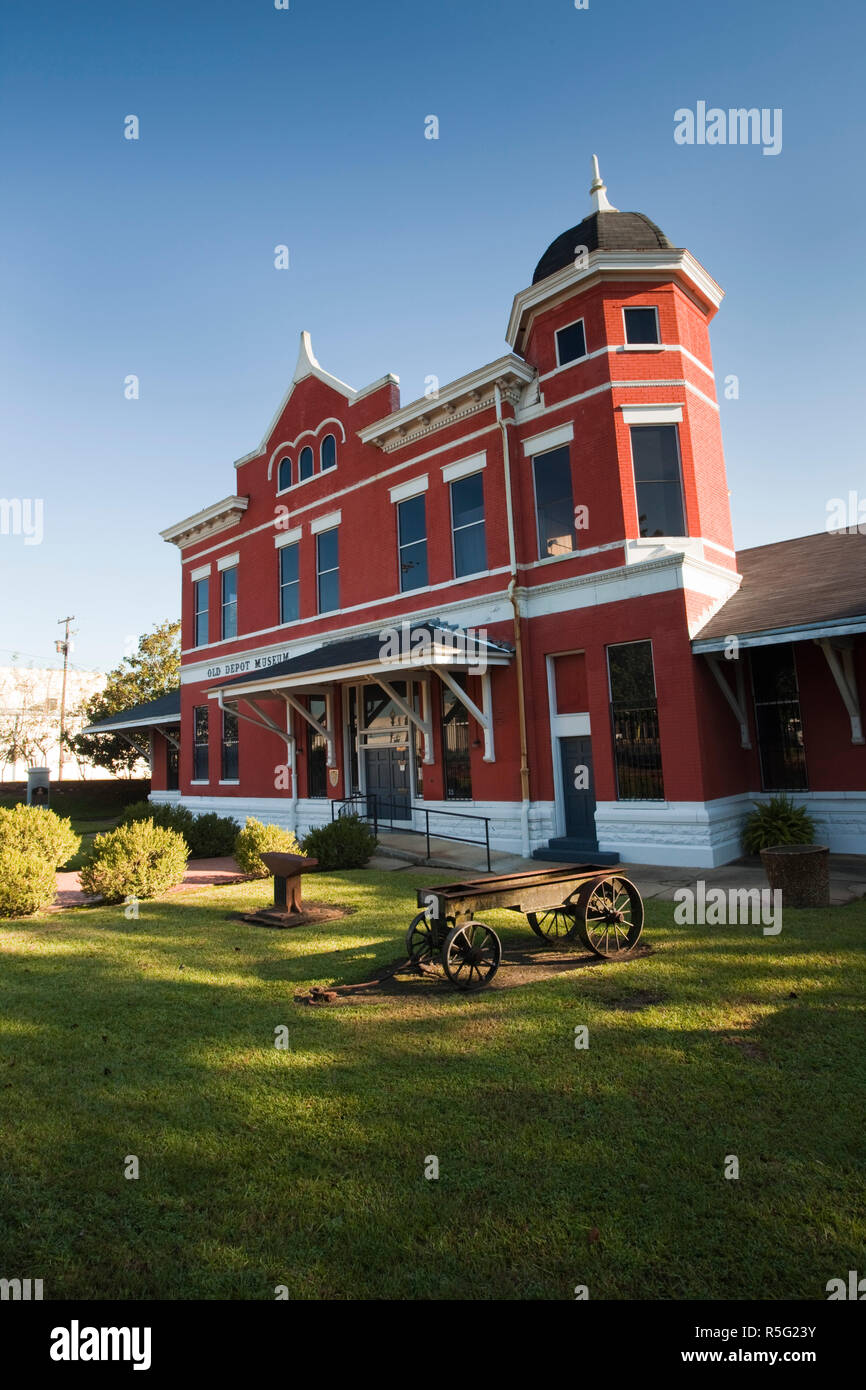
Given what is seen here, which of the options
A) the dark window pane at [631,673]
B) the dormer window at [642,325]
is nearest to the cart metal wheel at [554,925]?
the dark window pane at [631,673]

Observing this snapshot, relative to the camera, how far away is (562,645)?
15023 mm

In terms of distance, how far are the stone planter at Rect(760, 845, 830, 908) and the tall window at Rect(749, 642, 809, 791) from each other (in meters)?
4.62

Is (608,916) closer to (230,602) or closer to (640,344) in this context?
(640,344)

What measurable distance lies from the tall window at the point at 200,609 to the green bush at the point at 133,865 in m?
14.8

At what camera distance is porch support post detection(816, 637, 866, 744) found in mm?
12586

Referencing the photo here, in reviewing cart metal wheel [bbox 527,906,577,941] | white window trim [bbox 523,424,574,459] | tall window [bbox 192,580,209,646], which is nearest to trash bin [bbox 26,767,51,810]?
tall window [bbox 192,580,209,646]

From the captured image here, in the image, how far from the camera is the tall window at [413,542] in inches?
704

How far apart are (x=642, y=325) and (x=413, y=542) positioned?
22.3 ft

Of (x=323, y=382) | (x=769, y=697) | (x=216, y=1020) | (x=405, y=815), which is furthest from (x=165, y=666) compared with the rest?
(x=216, y=1020)

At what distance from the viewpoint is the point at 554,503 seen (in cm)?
1552
